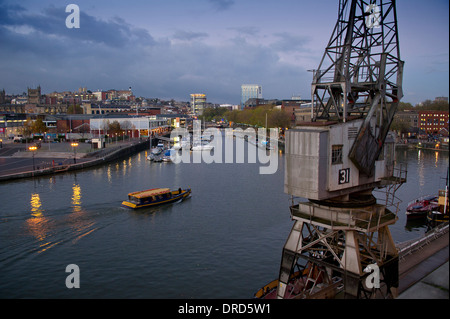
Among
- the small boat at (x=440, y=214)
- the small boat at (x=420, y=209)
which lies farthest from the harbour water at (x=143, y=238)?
the small boat at (x=440, y=214)

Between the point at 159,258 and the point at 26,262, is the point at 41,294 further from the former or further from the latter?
the point at 159,258

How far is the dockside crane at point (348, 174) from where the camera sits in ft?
31.9

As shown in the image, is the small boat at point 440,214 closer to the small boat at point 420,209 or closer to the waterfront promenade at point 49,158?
the small boat at point 420,209

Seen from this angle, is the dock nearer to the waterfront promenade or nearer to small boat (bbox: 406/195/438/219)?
small boat (bbox: 406/195/438/219)

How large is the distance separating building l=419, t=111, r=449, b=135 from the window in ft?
294

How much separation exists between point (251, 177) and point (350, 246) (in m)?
26.9

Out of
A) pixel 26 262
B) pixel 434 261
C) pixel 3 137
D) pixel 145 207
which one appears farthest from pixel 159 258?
pixel 3 137

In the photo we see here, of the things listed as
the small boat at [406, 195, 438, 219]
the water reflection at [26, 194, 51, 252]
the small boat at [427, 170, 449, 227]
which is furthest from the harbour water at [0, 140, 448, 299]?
the small boat at [427, 170, 449, 227]

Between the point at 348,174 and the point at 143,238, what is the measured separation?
1233cm

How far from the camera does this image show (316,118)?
11.4 m

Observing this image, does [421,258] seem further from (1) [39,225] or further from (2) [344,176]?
(1) [39,225]

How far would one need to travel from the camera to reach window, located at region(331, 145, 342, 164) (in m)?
9.81

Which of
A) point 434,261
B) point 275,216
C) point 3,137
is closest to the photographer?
point 434,261

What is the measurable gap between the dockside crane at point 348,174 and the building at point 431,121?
8754 cm
